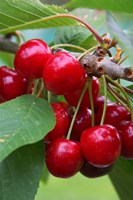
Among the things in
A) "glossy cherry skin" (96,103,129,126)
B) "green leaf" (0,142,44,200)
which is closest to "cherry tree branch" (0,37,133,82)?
"glossy cherry skin" (96,103,129,126)

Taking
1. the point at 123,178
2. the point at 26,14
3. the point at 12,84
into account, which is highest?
the point at 26,14

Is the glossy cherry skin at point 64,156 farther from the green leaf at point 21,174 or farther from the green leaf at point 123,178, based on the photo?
the green leaf at point 123,178

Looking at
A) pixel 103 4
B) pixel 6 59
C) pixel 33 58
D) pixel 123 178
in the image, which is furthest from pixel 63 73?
pixel 6 59

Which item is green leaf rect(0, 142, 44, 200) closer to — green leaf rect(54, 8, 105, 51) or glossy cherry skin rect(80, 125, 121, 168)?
glossy cherry skin rect(80, 125, 121, 168)

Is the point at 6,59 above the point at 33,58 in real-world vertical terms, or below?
below

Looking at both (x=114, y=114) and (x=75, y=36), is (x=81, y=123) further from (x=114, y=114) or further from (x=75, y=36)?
(x=75, y=36)
